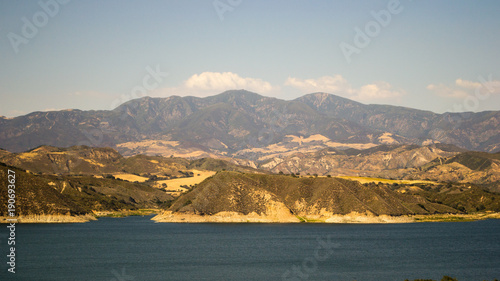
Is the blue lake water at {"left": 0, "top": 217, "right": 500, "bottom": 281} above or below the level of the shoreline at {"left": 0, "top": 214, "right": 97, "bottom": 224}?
below

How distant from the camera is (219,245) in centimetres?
12631

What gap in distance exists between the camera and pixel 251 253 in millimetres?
113625

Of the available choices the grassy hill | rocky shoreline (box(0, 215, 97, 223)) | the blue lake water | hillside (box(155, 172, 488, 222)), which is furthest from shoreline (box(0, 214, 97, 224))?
the grassy hill

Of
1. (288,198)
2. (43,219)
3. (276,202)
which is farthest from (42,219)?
(288,198)

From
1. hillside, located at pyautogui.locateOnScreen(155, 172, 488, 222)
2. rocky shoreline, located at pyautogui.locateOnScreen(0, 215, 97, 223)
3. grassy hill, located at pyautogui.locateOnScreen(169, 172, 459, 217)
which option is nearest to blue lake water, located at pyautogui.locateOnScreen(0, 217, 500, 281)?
rocky shoreline, located at pyautogui.locateOnScreen(0, 215, 97, 223)

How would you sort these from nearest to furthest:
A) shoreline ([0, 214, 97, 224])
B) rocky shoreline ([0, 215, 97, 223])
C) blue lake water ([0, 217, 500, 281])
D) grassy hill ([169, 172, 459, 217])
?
blue lake water ([0, 217, 500, 281]), shoreline ([0, 214, 97, 224]), rocky shoreline ([0, 215, 97, 223]), grassy hill ([169, 172, 459, 217])

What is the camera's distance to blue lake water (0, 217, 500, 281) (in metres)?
89.1

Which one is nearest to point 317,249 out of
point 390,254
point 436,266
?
point 390,254

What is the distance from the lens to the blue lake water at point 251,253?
292 feet

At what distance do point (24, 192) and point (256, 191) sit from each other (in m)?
74.9

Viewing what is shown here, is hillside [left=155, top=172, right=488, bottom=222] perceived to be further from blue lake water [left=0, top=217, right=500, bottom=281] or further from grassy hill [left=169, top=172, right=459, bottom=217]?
blue lake water [left=0, top=217, right=500, bottom=281]

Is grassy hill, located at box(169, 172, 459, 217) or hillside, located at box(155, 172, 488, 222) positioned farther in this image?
grassy hill, located at box(169, 172, 459, 217)

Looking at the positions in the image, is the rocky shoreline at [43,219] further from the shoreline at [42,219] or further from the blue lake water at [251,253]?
the blue lake water at [251,253]

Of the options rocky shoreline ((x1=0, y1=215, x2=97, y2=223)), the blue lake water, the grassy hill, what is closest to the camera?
the blue lake water
